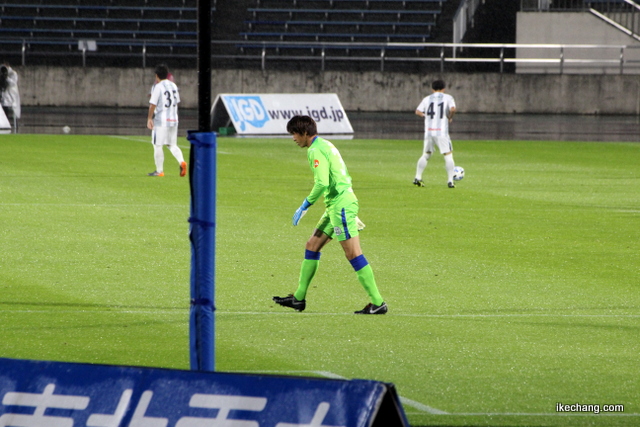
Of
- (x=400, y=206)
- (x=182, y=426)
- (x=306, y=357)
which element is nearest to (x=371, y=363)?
(x=306, y=357)

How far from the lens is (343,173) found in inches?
348

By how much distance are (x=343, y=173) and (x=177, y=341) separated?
196 cm

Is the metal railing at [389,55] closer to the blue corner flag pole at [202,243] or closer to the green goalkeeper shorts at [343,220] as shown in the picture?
the green goalkeeper shorts at [343,220]

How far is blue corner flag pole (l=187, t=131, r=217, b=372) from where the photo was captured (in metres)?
5.12

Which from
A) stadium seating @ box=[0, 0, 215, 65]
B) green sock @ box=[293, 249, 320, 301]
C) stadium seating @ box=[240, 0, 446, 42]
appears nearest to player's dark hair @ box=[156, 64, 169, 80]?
green sock @ box=[293, 249, 320, 301]

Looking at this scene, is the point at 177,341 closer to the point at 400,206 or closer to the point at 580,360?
the point at 580,360

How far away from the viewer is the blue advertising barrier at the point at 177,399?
414 cm

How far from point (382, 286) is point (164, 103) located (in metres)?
10.1

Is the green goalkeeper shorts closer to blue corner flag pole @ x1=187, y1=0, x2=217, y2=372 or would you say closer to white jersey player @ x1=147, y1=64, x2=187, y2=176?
blue corner flag pole @ x1=187, y1=0, x2=217, y2=372

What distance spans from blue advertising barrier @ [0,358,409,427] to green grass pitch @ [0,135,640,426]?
1904 millimetres

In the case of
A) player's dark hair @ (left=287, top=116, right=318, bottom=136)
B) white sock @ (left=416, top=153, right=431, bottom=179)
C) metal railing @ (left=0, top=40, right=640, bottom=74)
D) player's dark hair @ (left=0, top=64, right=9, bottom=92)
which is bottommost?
white sock @ (left=416, top=153, right=431, bottom=179)

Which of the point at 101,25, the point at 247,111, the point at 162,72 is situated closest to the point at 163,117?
the point at 162,72

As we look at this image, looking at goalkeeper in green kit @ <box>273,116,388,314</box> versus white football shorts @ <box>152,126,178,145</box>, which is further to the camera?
white football shorts @ <box>152,126,178,145</box>

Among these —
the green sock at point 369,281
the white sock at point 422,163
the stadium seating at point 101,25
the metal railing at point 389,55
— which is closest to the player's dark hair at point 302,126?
the green sock at point 369,281
